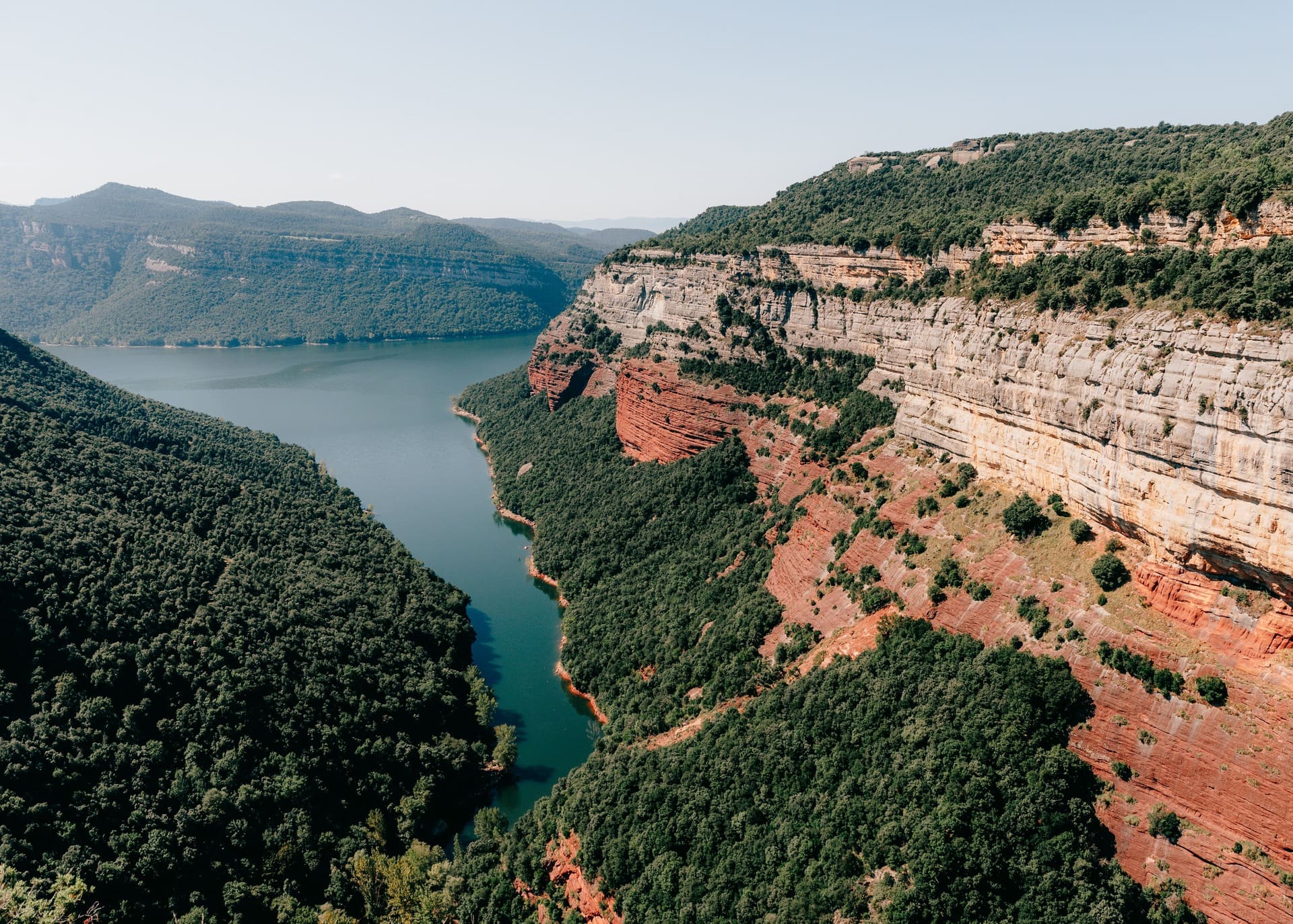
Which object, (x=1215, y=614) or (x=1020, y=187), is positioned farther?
(x=1020, y=187)

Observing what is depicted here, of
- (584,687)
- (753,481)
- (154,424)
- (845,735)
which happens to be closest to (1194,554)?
(845,735)

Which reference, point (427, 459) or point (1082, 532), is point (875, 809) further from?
point (427, 459)

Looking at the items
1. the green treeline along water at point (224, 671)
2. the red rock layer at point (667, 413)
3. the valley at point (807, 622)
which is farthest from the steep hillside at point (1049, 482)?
the green treeline along water at point (224, 671)

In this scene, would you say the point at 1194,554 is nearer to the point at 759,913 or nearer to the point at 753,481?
the point at 759,913

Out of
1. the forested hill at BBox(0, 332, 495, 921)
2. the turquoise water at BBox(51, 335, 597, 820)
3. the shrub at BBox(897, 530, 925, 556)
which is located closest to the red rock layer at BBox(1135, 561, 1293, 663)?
the shrub at BBox(897, 530, 925, 556)

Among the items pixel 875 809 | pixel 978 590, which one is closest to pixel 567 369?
pixel 978 590

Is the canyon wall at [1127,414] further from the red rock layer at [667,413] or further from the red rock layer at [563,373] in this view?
the red rock layer at [563,373]
